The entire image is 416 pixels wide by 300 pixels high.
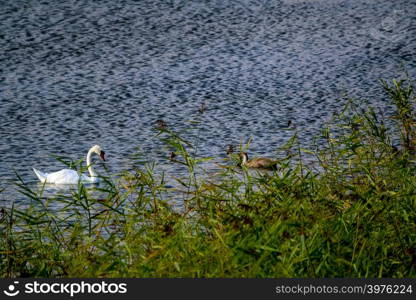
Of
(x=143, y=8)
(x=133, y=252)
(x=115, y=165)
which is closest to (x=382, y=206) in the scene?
(x=133, y=252)

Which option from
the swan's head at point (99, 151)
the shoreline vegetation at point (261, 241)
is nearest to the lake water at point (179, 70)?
the swan's head at point (99, 151)

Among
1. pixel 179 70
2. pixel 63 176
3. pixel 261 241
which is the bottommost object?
Result: pixel 179 70

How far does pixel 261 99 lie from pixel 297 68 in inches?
130

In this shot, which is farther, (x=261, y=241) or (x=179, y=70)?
(x=179, y=70)

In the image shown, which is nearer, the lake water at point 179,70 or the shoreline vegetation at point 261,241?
the shoreline vegetation at point 261,241

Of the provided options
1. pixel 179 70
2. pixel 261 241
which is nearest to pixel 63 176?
pixel 261 241

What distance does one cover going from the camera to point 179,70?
2225 centimetres

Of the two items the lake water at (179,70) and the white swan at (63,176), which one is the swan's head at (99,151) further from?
the lake water at (179,70)

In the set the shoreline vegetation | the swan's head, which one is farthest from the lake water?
the shoreline vegetation

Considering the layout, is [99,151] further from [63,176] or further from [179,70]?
[179,70]

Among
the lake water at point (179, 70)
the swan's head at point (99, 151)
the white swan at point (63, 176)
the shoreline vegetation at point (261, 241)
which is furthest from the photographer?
the lake water at point (179, 70)

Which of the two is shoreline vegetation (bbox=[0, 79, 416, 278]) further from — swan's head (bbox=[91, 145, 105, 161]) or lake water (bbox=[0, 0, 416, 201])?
swan's head (bbox=[91, 145, 105, 161])

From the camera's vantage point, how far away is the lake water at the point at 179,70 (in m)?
15.8

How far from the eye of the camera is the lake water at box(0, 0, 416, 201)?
51.9 feet
